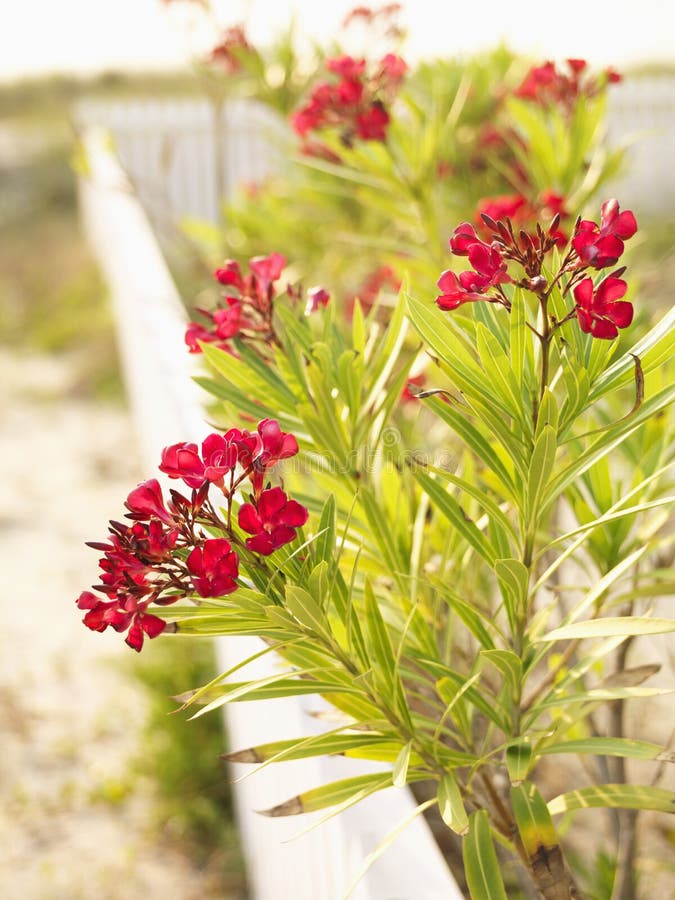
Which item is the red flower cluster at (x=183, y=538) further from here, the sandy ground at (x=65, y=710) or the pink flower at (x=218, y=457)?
the sandy ground at (x=65, y=710)

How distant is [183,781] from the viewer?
89.0 inches

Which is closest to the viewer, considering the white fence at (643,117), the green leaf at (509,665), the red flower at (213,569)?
the red flower at (213,569)

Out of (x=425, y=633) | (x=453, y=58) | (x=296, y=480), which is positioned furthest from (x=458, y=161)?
(x=425, y=633)

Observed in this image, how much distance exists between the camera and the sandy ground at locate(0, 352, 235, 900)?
2.12 metres

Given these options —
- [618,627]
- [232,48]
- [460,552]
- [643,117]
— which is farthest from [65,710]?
[643,117]

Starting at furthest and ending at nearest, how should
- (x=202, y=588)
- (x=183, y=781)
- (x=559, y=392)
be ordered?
(x=183, y=781) < (x=559, y=392) < (x=202, y=588)

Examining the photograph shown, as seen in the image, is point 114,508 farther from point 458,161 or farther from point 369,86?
point 369,86

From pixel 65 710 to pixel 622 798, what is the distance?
209 cm

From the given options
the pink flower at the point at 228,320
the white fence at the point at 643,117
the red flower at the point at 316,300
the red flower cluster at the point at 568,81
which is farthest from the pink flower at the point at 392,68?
the white fence at the point at 643,117

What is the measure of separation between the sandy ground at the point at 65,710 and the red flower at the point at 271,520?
5.29ft

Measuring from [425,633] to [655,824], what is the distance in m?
1.15

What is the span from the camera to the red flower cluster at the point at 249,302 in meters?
0.93

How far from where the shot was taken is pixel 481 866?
792mm

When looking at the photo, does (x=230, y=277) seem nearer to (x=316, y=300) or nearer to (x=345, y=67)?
(x=316, y=300)
